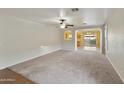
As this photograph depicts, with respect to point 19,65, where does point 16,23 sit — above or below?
above

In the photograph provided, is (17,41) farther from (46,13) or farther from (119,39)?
(119,39)

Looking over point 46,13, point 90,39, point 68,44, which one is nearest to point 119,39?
point 90,39

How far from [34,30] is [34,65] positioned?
905 mm

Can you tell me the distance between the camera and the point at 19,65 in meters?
2.88

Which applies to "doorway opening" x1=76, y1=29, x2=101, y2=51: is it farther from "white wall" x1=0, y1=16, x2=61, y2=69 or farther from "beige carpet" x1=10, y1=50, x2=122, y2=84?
"white wall" x1=0, y1=16, x2=61, y2=69

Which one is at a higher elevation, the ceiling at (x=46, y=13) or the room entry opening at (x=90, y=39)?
the ceiling at (x=46, y=13)

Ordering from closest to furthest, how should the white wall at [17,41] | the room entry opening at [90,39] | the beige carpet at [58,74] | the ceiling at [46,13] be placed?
the ceiling at [46,13]
the beige carpet at [58,74]
the white wall at [17,41]
the room entry opening at [90,39]

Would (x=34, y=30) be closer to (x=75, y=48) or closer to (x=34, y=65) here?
(x=34, y=65)

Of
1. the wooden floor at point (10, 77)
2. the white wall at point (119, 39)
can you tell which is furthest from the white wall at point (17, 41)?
the white wall at point (119, 39)

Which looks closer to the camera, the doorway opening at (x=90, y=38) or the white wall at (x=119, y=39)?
the white wall at (x=119, y=39)

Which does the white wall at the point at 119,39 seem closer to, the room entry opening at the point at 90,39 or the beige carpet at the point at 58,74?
the beige carpet at the point at 58,74

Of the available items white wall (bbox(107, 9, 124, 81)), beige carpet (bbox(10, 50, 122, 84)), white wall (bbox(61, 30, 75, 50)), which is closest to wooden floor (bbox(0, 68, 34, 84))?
beige carpet (bbox(10, 50, 122, 84))

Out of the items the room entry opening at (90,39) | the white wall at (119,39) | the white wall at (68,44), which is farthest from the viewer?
the white wall at (68,44)
